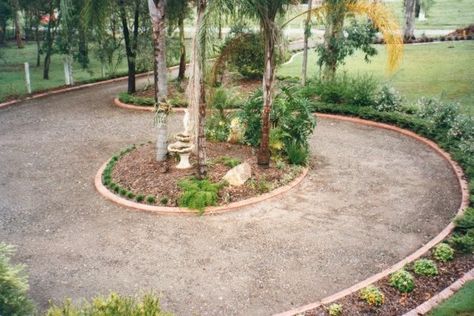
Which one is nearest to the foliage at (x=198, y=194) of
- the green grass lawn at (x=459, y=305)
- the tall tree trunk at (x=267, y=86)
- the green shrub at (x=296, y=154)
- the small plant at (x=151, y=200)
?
the small plant at (x=151, y=200)

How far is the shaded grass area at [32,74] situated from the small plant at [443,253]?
15216mm

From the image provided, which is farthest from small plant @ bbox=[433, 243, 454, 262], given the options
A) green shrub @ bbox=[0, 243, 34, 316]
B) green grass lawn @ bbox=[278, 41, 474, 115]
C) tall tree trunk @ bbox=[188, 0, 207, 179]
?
green grass lawn @ bbox=[278, 41, 474, 115]

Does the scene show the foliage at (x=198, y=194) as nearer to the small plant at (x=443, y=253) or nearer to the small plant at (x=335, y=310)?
the small plant at (x=335, y=310)

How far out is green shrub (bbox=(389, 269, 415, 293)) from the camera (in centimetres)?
598

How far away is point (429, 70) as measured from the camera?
20.0 m

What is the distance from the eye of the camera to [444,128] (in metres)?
11.9

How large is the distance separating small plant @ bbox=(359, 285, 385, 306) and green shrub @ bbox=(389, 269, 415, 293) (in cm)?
31

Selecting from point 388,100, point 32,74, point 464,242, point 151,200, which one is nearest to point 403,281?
point 464,242

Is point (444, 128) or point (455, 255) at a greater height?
point (444, 128)

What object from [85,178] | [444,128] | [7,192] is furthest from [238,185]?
[444,128]

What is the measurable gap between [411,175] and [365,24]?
7614 millimetres

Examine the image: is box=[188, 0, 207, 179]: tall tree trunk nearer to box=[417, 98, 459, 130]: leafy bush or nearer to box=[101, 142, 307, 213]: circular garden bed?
box=[101, 142, 307, 213]: circular garden bed

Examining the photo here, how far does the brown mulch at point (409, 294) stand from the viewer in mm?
5695

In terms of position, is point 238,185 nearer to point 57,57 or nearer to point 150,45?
point 150,45
